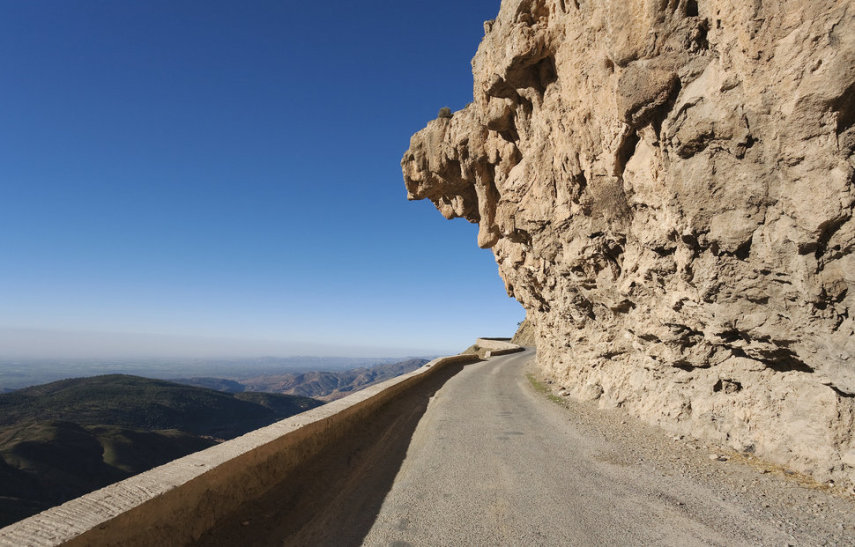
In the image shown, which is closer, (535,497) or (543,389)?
(535,497)

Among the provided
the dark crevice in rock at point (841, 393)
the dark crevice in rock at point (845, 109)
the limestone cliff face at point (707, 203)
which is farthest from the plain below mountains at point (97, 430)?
the dark crevice in rock at point (845, 109)

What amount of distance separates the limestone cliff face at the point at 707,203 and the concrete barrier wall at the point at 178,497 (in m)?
9.66

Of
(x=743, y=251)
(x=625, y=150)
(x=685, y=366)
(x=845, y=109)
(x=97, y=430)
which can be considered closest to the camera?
(x=845, y=109)

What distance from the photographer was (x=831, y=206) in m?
6.41

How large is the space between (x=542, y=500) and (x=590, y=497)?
2.84 ft

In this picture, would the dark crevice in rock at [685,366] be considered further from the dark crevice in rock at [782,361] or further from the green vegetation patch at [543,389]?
the green vegetation patch at [543,389]

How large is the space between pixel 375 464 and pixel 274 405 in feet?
691

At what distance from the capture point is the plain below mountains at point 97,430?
221ft

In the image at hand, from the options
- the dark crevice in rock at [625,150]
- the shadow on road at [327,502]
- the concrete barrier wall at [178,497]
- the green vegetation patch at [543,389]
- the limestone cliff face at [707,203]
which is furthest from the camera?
the green vegetation patch at [543,389]

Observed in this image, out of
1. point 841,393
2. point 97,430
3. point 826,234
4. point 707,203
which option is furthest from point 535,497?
point 97,430

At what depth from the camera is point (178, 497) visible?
4.83 meters

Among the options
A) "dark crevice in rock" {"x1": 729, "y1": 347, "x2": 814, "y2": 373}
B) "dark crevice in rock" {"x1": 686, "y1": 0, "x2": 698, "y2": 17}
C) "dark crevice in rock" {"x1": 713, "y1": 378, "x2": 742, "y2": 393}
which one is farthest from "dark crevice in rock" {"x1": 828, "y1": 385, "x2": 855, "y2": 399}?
"dark crevice in rock" {"x1": 686, "y1": 0, "x2": 698, "y2": 17}

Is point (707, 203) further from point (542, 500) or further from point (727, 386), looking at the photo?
point (542, 500)

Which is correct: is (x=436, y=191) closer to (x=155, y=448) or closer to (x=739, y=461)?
(x=739, y=461)
